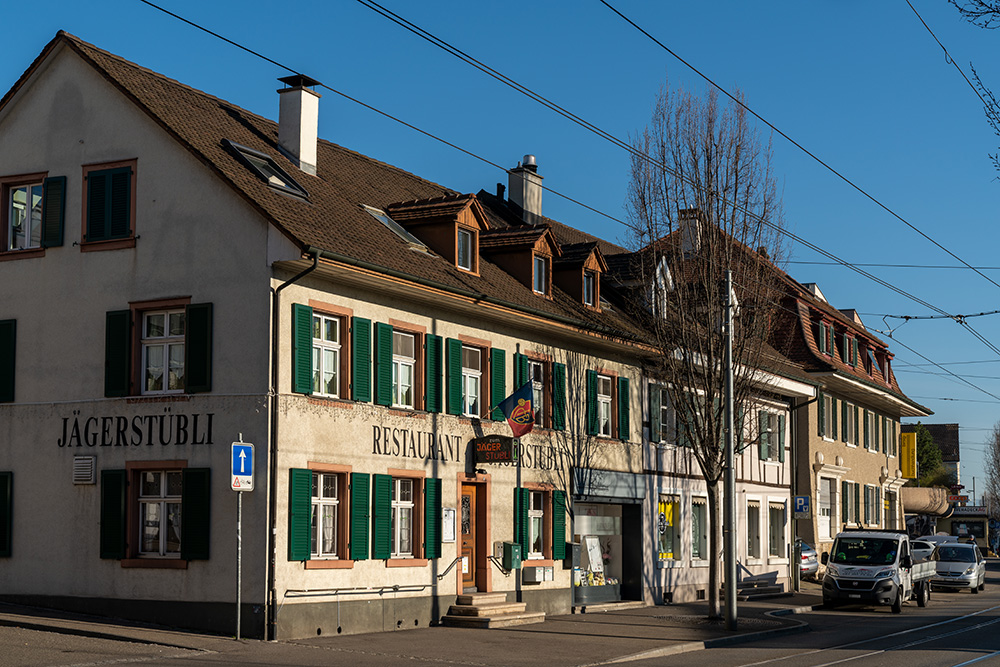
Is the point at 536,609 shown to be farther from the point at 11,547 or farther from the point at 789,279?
the point at 789,279

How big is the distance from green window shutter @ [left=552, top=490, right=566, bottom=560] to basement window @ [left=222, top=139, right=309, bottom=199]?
913 centimetres

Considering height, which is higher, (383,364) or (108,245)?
(108,245)

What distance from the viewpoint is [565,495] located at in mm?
28781

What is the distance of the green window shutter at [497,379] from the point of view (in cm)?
2636

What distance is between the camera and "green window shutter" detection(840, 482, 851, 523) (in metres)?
47.8

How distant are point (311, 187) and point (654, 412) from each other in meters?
12.3

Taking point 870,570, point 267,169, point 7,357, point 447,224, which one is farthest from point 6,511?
point 870,570

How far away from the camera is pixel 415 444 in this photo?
78.6 feet

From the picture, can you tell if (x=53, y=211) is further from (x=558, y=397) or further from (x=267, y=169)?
(x=558, y=397)

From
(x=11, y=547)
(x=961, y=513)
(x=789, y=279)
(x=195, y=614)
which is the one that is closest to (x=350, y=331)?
(x=195, y=614)

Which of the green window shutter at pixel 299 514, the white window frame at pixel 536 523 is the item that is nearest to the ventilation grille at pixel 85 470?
the green window shutter at pixel 299 514

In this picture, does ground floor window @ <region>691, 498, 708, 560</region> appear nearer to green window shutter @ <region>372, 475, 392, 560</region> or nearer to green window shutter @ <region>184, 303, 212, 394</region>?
green window shutter @ <region>372, 475, 392, 560</region>

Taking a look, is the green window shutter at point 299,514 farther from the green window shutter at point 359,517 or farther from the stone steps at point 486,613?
the stone steps at point 486,613

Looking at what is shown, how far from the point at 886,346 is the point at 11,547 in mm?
42542
